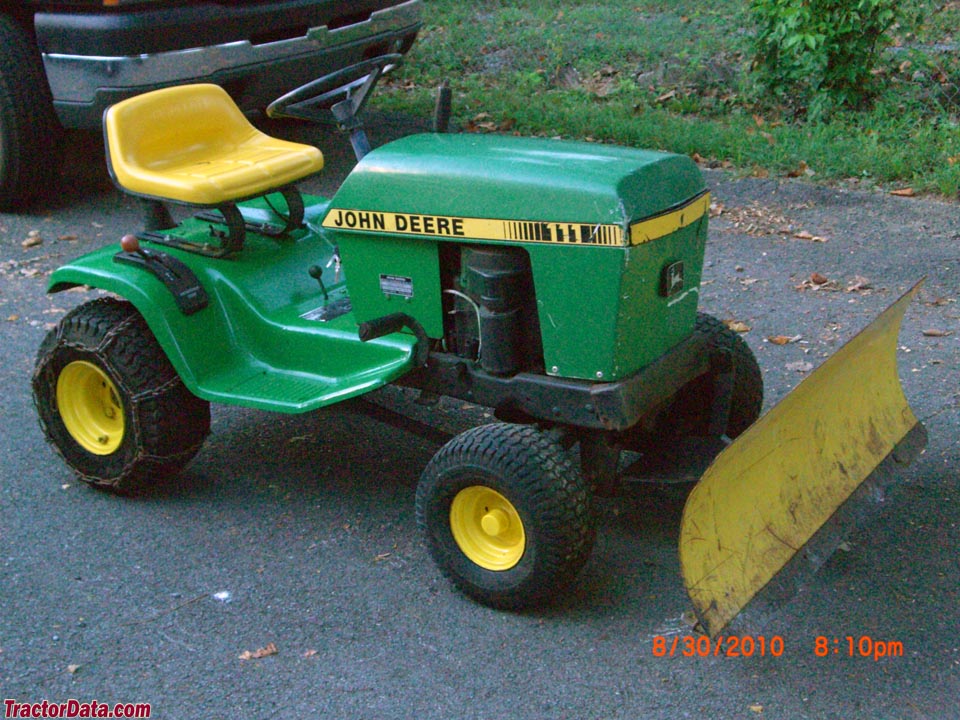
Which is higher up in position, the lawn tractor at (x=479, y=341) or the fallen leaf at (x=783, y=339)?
the lawn tractor at (x=479, y=341)

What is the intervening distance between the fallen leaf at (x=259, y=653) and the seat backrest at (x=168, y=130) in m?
1.55

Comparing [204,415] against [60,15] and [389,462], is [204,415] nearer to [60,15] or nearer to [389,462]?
[389,462]

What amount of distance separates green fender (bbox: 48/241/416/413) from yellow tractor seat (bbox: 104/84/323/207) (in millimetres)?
264

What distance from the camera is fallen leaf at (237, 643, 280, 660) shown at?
9.59ft

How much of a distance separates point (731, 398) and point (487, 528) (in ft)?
3.10

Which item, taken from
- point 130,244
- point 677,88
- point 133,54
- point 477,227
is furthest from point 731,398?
point 677,88

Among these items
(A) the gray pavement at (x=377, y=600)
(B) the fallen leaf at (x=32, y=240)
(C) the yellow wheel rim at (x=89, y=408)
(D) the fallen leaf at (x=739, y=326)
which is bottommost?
(B) the fallen leaf at (x=32, y=240)

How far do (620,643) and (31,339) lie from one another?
3.23 meters

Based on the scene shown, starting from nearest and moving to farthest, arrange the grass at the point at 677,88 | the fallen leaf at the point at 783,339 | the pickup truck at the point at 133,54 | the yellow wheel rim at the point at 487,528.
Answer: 1. the yellow wheel rim at the point at 487,528
2. the fallen leaf at the point at 783,339
3. the pickup truck at the point at 133,54
4. the grass at the point at 677,88

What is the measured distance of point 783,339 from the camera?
4695 mm

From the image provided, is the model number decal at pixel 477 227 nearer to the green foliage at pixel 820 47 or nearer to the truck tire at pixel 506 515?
the truck tire at pixel 506 515

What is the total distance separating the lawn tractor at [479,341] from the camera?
9.52 ft
